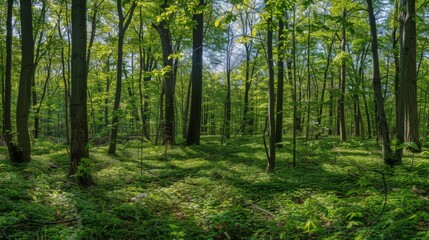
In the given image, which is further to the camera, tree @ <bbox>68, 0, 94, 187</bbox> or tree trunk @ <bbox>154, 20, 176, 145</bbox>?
tree trunk @ <bbox>154, 20, 176, 145</bbox>

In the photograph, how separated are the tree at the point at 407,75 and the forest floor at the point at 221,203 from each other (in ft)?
2.87

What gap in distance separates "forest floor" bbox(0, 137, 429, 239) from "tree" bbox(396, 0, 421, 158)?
87 cm

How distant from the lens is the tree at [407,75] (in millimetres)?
6980

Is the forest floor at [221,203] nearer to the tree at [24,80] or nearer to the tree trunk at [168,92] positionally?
the tree at [24,80]

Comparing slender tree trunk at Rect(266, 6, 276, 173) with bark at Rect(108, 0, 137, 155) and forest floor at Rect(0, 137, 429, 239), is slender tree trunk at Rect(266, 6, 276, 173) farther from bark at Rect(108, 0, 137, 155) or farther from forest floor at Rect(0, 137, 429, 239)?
bark at Rect(108, 0, 137, 155)

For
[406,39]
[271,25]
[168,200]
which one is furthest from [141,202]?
[406,39]

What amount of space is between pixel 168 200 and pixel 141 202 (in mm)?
559

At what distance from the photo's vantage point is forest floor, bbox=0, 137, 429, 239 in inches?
134

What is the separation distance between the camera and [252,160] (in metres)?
9.10

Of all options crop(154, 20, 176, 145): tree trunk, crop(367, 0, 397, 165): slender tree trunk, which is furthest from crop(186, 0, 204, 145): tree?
crop(367, 0, 397, 165): slender tree trunk

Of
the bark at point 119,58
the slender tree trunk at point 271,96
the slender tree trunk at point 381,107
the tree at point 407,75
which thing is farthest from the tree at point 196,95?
the tree at point 407,75

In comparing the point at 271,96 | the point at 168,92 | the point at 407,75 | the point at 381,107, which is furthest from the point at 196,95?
the point at 407,75

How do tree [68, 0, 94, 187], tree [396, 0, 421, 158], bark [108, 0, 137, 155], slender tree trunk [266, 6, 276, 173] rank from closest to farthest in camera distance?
tree [68, 0, 94, 187] → slender tree trunk [266, 6, 276, 173] → tree [396, 0, 421, 158] → bark [108, 0, 137, 155]

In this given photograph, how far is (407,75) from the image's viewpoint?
26.6 feet
